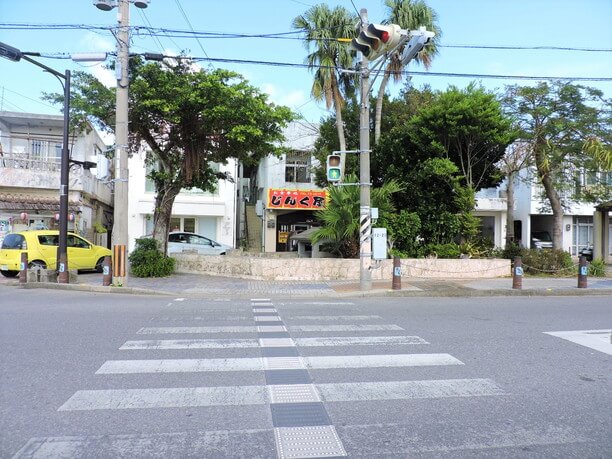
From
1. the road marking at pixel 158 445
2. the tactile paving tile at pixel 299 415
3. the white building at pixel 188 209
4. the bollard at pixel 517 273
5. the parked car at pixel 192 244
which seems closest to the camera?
the road marking at pixel 158 445

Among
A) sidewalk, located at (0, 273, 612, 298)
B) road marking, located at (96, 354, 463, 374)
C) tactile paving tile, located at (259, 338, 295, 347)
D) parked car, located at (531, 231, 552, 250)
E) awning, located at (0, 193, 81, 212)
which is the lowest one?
road marking, located at (96, 354, 463, 374)

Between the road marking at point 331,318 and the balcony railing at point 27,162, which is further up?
the balcony railing at point 27,162

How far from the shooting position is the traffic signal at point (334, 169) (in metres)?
13.0

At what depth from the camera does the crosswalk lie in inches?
140

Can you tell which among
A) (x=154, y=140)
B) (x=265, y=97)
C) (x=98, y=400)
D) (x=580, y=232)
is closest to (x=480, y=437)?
(x=98, y=400)

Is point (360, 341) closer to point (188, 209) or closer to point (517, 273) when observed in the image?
point (517, 273)

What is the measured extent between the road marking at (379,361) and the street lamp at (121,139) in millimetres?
9262

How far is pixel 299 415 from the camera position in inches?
164

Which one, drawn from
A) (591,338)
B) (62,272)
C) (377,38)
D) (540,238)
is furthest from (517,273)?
(540,238)

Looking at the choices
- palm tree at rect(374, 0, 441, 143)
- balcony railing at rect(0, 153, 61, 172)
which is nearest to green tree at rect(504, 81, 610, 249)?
palm tree at rect(374, 0, 441, 143)

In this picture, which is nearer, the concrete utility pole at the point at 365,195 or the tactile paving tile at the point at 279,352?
the tactile paving tile at the point at 279,352

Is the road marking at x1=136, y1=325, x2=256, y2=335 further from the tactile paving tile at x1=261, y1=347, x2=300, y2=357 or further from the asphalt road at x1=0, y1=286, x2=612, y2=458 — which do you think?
the tactile paving tile at x1=261, y1=347, x2=300, y2=357

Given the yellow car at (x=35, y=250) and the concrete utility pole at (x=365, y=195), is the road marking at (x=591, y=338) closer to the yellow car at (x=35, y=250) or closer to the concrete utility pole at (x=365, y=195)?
the concrete utility pole at (x=365, y=195)

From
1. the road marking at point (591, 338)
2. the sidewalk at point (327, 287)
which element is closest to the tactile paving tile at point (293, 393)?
the road marking at point (591, 338)
